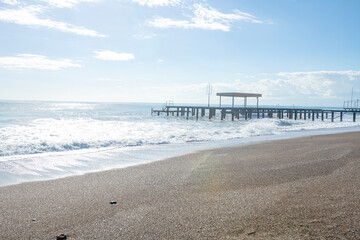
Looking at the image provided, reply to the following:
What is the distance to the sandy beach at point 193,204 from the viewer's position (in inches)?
119

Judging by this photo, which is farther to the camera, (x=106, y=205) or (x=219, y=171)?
(x=219, y=171)

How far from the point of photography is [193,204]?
12.7 ft

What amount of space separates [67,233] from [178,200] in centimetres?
152

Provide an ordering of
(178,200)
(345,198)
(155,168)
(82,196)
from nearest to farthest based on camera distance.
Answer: (345,198), (178,200), (82,196), (155,168)

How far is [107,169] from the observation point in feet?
22.1

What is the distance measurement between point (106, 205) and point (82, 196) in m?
0.67

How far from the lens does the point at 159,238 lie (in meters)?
2.89

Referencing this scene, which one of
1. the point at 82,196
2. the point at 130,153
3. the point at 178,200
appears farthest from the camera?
the point at 130,153

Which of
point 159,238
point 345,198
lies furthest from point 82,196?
point 345,198

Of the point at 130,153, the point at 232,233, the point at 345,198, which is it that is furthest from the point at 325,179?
the point at 130,153

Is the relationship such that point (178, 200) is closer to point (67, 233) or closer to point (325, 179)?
point (67, 233)

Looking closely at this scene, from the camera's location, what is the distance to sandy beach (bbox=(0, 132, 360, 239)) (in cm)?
302

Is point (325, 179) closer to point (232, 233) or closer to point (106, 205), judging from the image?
point (232, 233)

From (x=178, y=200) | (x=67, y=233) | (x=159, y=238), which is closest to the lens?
(x=159, y=238)
